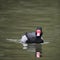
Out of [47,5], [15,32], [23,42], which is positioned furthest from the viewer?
→ [47,5]

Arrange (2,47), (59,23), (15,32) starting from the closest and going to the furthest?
(2,47) → (15,32) → (59,23)

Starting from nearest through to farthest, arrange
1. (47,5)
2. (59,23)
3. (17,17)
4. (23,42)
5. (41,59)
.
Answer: (41,59), (23,42), (59,23), (17,17), (47,5)

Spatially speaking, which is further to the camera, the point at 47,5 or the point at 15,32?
the point at 47,5

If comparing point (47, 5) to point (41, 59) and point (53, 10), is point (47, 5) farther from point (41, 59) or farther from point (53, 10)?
point (41, 59)

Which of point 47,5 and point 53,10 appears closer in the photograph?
point 53,10

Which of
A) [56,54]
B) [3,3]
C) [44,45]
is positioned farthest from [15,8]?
[56,54]

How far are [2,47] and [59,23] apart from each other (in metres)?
5.69

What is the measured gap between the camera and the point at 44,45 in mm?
15875

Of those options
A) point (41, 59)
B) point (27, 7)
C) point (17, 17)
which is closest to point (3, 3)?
point (27, 7)

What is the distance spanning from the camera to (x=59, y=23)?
20453mm

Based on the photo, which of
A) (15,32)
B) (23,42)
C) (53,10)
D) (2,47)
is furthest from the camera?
(53,10)

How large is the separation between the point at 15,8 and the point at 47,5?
91.1 inches

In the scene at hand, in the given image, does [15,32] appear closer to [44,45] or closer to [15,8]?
[44,45]

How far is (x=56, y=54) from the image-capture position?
1432 centimetres
